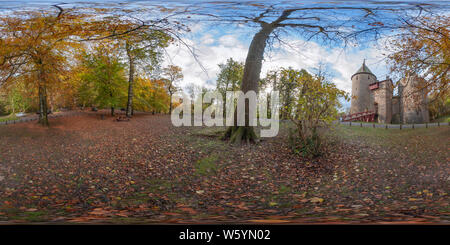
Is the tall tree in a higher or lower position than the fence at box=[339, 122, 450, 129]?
higher

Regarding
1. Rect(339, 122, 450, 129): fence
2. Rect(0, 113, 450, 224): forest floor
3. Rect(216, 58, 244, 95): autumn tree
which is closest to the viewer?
Rect(0, 113, 450, 224): forest floor

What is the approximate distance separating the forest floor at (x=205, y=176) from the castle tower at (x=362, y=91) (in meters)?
0.16

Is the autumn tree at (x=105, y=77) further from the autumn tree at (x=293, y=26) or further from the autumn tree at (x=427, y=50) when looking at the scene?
the autumn tree at (x=427, y=50)

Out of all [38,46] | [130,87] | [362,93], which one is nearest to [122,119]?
[130,87]

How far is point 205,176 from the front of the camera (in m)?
1.22

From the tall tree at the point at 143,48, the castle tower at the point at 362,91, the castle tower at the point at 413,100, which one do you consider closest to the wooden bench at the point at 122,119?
the tall tree at the point at 143,48

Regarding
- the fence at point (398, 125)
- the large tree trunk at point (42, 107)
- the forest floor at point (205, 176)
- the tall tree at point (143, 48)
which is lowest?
the forest floor at point (205, 176)

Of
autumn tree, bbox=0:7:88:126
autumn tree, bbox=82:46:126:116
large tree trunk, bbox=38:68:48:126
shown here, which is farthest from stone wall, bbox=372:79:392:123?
large tree trunk, bbox=38:68:48:126

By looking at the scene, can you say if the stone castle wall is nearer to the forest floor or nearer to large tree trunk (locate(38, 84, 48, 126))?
the forest floor

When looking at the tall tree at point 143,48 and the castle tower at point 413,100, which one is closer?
the tall tree at point 143,48

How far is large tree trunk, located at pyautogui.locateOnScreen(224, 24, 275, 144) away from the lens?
1.29 m

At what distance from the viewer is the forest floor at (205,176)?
3.07ft

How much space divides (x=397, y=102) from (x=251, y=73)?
1090 mm

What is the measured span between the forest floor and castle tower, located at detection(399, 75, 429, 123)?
12 cm
